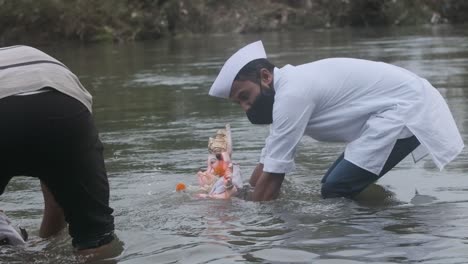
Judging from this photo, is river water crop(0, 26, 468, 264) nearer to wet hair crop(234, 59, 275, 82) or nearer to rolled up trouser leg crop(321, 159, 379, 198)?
rolled up trouser leg crop(321, 159, 379, 198)

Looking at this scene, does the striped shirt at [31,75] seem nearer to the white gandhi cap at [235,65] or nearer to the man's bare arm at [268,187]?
the white gandhi cap at [235,65]

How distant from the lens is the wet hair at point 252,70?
233 inches

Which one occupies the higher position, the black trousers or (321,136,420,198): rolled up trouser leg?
the black trousers

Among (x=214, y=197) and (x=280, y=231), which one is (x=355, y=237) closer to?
(x=280, y=231)

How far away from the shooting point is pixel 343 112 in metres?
6.02

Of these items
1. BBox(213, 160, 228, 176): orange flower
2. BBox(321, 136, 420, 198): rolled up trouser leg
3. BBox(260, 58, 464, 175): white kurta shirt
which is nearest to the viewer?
BBox(260, 58, 464, 175): white kurta shirt

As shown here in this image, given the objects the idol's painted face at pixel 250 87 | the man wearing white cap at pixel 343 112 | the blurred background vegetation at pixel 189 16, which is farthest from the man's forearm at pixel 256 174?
the blurred background vegetation at pixel 189 16

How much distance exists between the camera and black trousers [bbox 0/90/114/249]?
4289 millimetres

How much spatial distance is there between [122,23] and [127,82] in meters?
19.2

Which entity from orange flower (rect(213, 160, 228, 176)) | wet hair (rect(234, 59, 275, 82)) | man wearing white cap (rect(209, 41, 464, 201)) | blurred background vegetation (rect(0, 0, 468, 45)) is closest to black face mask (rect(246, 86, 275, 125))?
man wearing white cap (rect(209, 41, 464, 201))

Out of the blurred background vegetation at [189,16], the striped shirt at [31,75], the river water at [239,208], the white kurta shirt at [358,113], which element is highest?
the striped shirt at [31,75]

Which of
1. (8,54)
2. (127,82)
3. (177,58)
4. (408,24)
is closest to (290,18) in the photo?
(408,24)

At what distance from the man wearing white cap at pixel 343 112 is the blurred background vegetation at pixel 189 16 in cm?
2870

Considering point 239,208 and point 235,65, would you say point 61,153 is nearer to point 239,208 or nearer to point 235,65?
point 235,65
